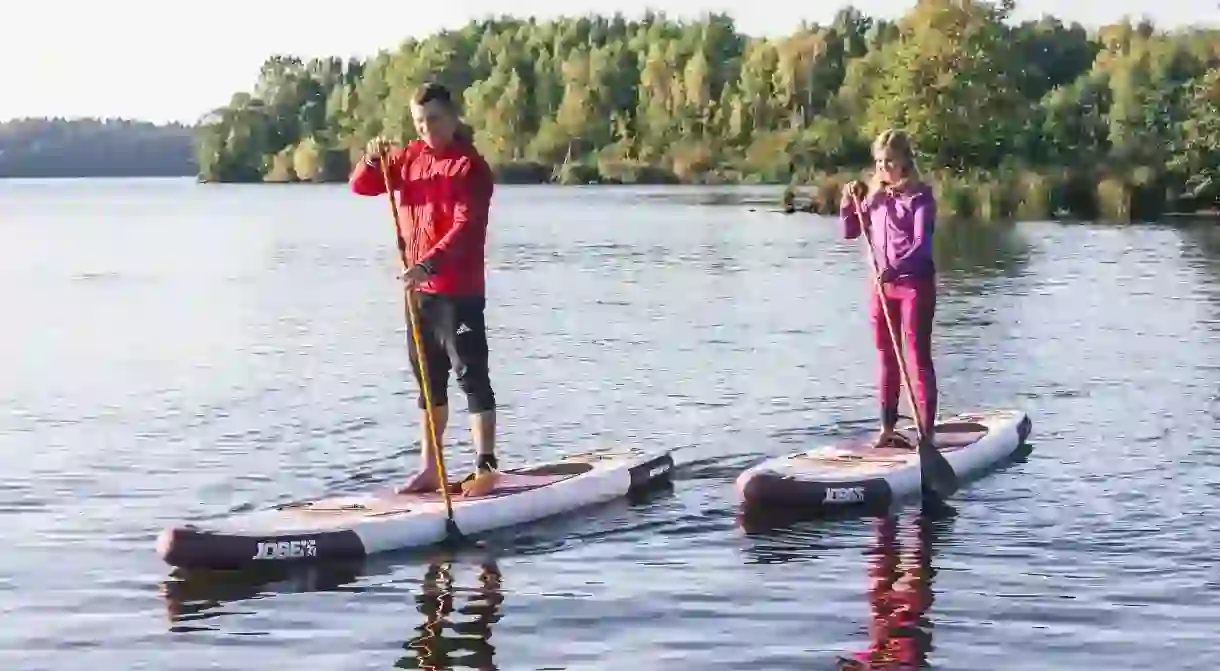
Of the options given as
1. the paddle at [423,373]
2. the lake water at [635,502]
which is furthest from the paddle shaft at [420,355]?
the lake water at [635,502]

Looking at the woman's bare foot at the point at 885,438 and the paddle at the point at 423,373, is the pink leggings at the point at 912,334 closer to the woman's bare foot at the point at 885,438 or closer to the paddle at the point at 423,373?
the woman's bare foot at the point at 885,438

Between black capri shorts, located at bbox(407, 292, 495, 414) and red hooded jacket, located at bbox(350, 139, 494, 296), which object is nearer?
red hooded jacket, located at bbox(350, 139, 494, 296)

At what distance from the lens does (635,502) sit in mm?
12641

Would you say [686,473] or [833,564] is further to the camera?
[686,473]

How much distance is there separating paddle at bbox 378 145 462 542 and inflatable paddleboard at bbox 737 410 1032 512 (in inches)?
81.9

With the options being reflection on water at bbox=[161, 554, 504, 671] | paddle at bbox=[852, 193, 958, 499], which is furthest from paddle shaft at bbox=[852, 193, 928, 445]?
reflection on water at bbox=[161, 554, 504, 671]

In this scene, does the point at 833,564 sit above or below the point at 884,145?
below

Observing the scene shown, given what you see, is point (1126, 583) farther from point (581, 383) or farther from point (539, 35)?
point (539, 35)

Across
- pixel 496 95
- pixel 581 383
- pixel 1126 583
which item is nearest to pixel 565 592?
pixel 1126 583

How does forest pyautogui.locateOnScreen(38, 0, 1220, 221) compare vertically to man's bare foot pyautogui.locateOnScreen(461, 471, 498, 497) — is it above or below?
above

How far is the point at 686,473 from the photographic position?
1382 cm

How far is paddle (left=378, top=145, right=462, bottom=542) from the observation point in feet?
36.7

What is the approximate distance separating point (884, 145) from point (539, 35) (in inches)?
6590

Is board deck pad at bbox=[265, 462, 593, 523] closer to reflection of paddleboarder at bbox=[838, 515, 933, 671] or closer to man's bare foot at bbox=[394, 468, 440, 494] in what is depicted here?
man's bare foot at bbox=[394, 468, 440, 494]
